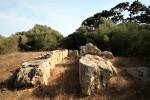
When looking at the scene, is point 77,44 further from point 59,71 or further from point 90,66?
point 90,66

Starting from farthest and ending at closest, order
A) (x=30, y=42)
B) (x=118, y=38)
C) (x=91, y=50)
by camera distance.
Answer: (x=30, y=42) → (x=118, y=38) → (x=91, y=50)

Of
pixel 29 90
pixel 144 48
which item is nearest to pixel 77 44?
pixel 144 48

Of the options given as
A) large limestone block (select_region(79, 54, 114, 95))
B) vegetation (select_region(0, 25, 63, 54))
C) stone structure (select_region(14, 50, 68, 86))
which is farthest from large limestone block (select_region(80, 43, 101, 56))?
vegetation (select_region(0, 25, 63, 54))

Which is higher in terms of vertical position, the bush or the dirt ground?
the bush

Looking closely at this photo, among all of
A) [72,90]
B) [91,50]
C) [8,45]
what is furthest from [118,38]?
[8,45]

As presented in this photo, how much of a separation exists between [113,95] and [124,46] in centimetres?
834

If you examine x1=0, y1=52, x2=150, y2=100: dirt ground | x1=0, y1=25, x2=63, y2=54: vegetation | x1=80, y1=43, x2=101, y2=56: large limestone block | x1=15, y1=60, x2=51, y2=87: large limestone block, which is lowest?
x1=0, y1=52, x2=150, y2=100: dirt ground

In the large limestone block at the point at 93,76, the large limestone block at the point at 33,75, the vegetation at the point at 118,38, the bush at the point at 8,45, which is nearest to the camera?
the large limestone block at the point at 93,76

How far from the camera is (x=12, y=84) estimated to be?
16.0 meters

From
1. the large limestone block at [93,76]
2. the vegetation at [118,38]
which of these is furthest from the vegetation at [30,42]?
the large limestone block at [93,76]

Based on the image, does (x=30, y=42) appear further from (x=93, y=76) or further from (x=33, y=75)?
(x=93, y=76)

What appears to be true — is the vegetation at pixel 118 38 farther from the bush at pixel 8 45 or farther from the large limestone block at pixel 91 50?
the bush at pixel 8 45

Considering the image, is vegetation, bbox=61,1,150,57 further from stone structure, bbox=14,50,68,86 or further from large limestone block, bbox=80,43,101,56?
stone structure, bbox=14,50,68,86

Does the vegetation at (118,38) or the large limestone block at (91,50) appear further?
the vegetation at (118,38)
